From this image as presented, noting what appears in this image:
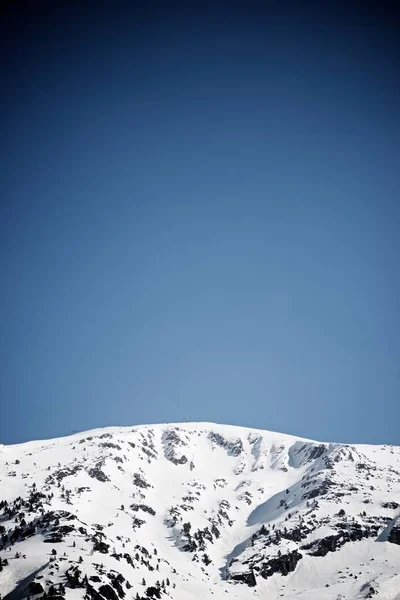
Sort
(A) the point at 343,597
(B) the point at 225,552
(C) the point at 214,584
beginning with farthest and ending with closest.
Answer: (B) the point at 225,552, (C) the point at 214,584, (A) the point at 343,597

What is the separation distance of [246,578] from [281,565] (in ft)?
50.8

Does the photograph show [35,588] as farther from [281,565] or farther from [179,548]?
[281,565]

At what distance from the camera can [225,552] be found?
177 meters

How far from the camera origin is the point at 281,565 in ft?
508

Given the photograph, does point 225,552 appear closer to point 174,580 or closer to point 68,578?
point 174,580

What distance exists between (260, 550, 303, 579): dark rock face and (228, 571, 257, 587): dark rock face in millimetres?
4969

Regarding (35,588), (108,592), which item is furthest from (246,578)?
(35,588)

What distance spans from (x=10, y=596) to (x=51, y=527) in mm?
37711

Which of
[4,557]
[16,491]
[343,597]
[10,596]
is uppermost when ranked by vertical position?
[16,491]

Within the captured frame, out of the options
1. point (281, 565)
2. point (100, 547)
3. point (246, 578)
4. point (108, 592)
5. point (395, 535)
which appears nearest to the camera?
point (108, 592)

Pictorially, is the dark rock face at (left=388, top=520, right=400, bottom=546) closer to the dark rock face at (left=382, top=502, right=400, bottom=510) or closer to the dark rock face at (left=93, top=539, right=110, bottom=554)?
the dark rock face at (left=382, top=502, right=400, bottom=510)

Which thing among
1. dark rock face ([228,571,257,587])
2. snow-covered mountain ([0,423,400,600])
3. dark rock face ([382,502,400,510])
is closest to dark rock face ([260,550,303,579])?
snow-covered mountain ([0,423,400,600])

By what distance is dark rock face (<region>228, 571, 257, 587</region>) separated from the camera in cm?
14599

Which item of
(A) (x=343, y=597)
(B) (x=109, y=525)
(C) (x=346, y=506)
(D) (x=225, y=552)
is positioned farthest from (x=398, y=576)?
(B) (x=109, y=525)
